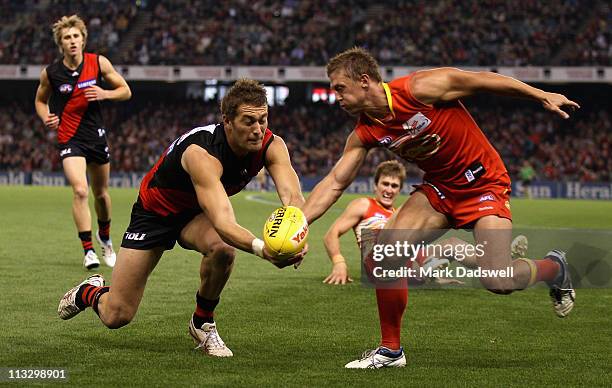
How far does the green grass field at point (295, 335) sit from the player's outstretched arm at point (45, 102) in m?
1.71

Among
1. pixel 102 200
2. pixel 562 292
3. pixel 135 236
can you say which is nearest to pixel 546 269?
pixel 562 292

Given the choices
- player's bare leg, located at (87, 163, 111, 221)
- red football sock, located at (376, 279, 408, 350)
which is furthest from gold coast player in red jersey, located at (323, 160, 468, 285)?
red football sock, located at (376, 279, 408, 350)

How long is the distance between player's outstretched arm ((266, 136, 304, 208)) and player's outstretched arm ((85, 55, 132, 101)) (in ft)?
17.9

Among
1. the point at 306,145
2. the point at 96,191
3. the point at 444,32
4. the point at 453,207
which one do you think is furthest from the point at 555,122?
the point at 453,207

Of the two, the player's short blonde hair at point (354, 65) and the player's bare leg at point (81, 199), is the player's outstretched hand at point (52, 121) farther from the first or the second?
the player's short blonde hair at point (354, 65)

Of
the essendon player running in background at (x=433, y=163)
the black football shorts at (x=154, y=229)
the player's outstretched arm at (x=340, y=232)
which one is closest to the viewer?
the essendon player running in background at (x=433, y=163)

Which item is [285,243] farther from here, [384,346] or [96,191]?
[96,191]

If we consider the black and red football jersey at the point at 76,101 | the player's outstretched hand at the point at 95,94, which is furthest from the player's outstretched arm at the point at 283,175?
the black and red football jersey at the point at 76,101

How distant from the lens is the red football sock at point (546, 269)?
6957 millimetres

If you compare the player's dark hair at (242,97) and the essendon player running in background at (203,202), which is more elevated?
the player's dark hair at (242,97)

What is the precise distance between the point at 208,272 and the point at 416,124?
1754 millimetres

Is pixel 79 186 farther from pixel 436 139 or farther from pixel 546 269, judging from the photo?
pixel 546 269

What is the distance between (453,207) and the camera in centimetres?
684

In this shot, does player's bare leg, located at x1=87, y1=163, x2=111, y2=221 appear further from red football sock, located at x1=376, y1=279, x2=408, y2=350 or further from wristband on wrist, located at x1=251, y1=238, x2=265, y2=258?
wristband on wrist, located at x1=251, y1=238, x2=265, y2=258
